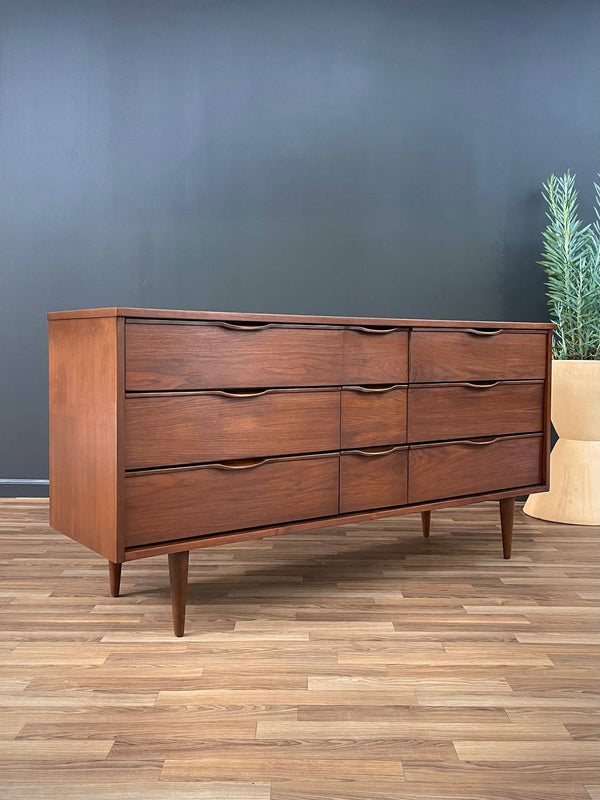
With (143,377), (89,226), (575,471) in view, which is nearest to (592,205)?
(575,471)

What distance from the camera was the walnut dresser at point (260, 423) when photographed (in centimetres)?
161

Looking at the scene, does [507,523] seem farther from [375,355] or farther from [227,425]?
[227,425]

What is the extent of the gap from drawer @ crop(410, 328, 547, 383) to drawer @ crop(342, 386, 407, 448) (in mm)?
101

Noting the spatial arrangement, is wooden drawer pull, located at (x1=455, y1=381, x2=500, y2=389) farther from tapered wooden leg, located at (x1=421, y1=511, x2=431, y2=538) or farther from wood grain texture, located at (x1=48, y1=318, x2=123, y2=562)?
wood grain texture, located at (x1=48, y1=318, x2=123, y2=562)

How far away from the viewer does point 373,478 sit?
2.02 metres

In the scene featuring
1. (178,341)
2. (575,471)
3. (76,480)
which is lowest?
(575,471)

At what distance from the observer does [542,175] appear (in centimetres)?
314

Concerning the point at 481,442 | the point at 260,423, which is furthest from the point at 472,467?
the point at 260,423

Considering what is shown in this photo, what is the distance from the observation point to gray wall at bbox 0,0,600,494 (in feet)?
9.89

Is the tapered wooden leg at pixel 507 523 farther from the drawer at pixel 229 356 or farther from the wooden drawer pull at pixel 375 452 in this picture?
the drawer at pixel 229 356

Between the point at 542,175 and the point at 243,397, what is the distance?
2028mm

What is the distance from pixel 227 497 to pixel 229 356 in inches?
13.0

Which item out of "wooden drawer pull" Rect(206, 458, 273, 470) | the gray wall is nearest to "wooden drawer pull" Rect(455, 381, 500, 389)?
"wooden drawer pull" Rect(206, 458, 273, 470)

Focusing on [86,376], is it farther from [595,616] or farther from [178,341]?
[595,616]
